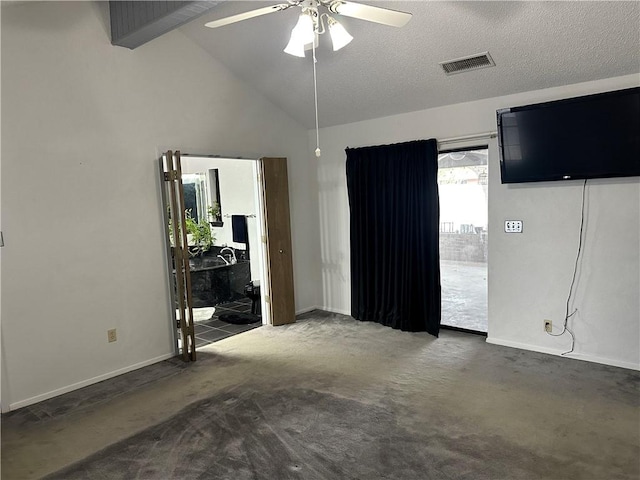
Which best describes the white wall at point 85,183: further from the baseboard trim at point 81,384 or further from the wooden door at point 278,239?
the wooden door at point 278,239

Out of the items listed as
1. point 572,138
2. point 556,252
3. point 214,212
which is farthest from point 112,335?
point 572,138

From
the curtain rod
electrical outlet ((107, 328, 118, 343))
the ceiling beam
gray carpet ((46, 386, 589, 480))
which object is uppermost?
the ceiling beam

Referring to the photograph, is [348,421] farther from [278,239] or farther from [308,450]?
[278,239]

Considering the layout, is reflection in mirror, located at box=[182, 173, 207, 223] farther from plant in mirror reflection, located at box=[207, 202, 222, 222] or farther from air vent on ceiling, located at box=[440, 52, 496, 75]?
air vent on ceiling, located at box=[440, 52, 496, 75]

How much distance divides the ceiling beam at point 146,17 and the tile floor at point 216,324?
286 centimetres

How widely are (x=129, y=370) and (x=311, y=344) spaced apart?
5.48 ft

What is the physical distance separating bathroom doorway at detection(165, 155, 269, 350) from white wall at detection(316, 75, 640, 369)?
2.46 meters

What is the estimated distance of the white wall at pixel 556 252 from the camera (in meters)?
3.43

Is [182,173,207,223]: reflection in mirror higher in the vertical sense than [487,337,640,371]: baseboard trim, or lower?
higher

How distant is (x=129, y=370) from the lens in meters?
3.83

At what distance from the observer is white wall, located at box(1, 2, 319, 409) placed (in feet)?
10.4

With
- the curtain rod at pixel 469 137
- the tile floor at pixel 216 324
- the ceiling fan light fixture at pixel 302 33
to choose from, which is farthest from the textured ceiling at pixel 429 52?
the tile floor at pixel 216 324

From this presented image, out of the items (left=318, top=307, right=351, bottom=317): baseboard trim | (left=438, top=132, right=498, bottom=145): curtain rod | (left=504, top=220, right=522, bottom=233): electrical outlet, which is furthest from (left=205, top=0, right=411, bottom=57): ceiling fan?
(left=318, top=307, right=351, bottom=317): baseboard trim

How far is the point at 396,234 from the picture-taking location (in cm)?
461
